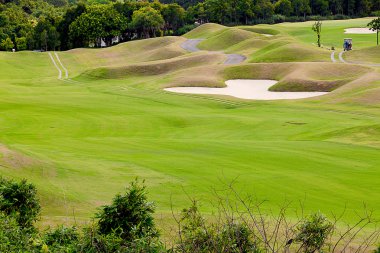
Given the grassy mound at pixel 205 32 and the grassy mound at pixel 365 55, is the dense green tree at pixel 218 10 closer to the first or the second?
the grassy mound at pixel 205 32

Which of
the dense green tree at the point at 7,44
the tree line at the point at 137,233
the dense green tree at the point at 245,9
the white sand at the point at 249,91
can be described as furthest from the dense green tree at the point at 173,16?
the tree line at the point at 137,233

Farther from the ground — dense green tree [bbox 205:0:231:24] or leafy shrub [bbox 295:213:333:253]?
dense green tree [bbox 205:0:231:24]

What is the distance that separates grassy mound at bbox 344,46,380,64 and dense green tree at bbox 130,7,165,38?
60689 millimetres

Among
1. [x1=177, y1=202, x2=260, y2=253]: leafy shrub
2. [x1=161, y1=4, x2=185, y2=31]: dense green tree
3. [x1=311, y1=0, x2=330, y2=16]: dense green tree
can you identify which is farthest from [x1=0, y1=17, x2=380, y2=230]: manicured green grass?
[x1=311, y1=0, x2=330, y2=16]: dense green tree

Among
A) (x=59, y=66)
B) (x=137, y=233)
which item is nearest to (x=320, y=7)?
(x=59, y=66)

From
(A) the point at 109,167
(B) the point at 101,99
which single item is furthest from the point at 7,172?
(B) the point at 101,99

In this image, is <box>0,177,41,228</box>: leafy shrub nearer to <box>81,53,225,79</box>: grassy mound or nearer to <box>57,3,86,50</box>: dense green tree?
<box>81,53,225,79</box>: grassy mound

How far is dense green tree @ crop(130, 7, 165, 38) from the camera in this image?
13375 cm

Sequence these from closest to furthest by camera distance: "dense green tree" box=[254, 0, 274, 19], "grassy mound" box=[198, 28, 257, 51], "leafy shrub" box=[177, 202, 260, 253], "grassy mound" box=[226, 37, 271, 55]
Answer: "leafy shrub" box=[177, 202, 260, 253] < "grassy mound" box=[226, 37, 271, 55] < "grassy mound" box=[198, 28, 257, 51] < "dense green tree" box=[254, 0, 274, 19]

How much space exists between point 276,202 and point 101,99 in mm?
40983

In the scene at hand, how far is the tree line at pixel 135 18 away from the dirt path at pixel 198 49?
18.3 metres

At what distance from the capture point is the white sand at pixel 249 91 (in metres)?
62.1

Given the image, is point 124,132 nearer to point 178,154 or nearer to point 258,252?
point 178,154

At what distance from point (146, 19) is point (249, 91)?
7246 centimetres
